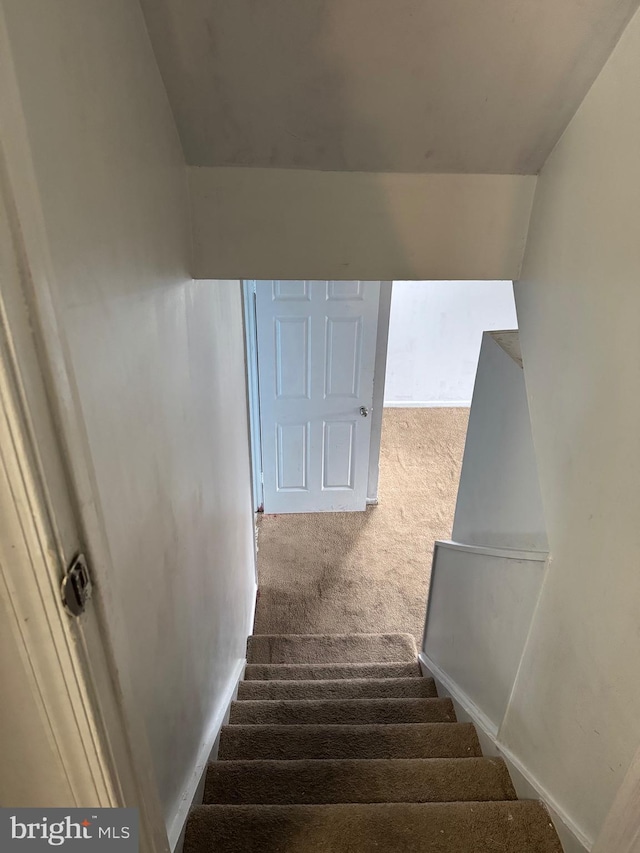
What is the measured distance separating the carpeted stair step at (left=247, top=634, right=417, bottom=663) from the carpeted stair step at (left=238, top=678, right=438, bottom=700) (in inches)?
18.1

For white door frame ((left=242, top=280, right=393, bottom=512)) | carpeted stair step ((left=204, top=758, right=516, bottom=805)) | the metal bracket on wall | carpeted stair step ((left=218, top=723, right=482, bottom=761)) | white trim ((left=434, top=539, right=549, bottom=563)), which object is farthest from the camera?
white door frame ((left=242, top=280, right=393, bottom=512))

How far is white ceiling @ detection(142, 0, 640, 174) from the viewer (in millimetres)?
1139

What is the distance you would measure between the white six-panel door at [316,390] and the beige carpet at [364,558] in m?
0.24

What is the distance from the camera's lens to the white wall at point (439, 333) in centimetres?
556

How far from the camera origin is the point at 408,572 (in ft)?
12.5

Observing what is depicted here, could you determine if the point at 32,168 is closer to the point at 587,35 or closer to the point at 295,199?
the point at 295,199

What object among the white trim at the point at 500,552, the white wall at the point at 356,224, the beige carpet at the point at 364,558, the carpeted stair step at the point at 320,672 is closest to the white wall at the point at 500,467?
the white trim at the point at 500,552

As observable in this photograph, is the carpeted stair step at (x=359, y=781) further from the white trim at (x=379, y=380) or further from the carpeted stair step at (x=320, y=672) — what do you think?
the white trim at (x=379, y=380)

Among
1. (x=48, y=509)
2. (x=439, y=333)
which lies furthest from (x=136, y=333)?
(x=439, y=333)

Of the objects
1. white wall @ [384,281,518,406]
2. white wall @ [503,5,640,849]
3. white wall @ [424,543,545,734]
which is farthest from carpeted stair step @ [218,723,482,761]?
white wall @ [384,281,518,406]

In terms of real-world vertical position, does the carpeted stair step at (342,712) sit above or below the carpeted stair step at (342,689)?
above

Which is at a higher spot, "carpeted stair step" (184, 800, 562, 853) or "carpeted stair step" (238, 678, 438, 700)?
"carpeted stair step" (184, 800, 562, 853)

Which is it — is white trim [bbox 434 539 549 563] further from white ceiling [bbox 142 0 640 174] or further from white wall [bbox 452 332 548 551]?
white ceiling [bbox 142 0 640 174]

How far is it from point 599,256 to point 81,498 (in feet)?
3.74
